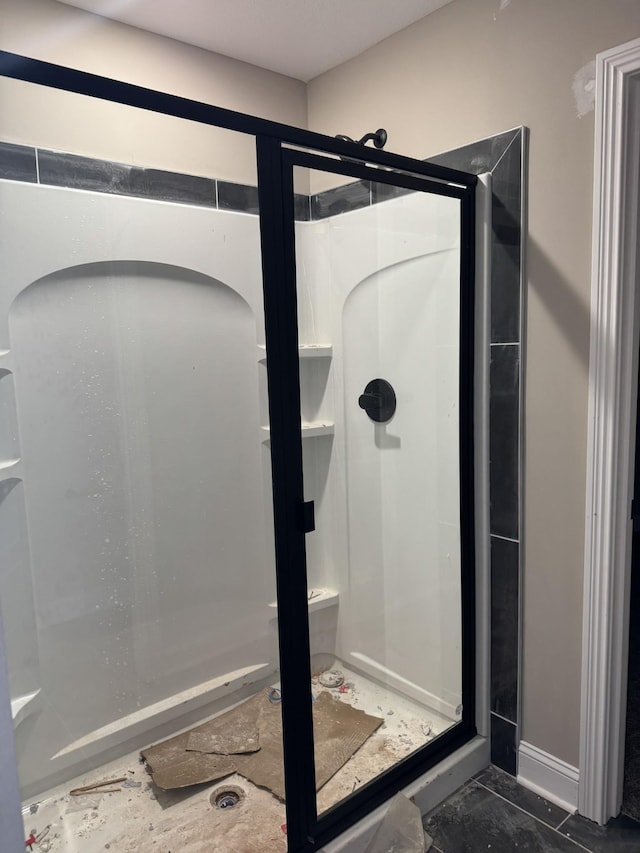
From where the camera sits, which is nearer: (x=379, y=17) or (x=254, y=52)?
(x=379, y=17)

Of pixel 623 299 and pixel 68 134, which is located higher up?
pixel 68 134

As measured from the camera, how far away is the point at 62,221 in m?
1.67

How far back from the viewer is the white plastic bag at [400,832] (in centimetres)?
153

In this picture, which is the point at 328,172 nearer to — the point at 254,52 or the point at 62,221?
the point at 62,221

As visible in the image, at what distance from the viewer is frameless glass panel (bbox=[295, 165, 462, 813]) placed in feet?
5.09

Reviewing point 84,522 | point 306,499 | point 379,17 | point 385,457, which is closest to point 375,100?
point 379,17

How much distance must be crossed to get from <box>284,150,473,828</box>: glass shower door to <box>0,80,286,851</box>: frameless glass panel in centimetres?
18

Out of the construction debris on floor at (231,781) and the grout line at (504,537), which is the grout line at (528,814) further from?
the grout line at (504,537)

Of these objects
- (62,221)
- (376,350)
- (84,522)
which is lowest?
(84,522)

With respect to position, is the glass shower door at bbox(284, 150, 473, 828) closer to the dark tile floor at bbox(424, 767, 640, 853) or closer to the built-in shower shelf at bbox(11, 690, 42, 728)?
the dark tile floor at bbox(424, 767, 640, 853)

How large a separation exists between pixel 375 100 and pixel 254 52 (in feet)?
1.49

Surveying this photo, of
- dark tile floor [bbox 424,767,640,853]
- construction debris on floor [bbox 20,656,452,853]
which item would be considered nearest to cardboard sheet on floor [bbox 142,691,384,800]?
construction debris on floor [bbox 20,656,452,853]

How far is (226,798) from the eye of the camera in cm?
163

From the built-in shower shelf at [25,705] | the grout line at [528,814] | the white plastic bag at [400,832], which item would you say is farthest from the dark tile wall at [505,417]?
the built-in shower shelf at [25,705]
